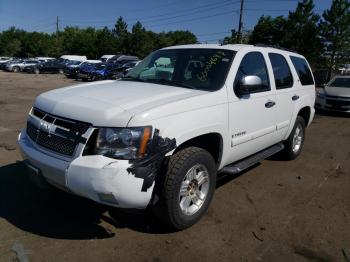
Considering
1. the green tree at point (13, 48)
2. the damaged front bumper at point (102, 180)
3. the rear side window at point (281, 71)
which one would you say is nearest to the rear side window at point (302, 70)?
the rear side window at point (281, 71)

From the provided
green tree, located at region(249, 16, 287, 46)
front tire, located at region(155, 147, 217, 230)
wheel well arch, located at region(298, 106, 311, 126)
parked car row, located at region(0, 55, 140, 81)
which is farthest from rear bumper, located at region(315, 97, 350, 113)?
green tree, located at region(249, 16, 287, 46)

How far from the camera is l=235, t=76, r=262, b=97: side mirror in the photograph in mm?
4145

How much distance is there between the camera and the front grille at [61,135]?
3.32 metres

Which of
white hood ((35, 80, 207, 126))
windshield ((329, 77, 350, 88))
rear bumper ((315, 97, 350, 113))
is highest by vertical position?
white hood ((35, 80, 207, 126))

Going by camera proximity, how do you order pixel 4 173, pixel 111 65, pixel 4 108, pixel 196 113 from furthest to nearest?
pixel 111 65
pixel 4 108
pixel 4 173
pixel 196 113

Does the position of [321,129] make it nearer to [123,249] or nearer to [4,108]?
[123,249]

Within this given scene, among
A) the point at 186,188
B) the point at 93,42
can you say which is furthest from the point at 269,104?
the point at 93,42

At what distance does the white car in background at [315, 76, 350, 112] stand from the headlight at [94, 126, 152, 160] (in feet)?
36.4

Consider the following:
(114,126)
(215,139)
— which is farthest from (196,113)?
(114,126)

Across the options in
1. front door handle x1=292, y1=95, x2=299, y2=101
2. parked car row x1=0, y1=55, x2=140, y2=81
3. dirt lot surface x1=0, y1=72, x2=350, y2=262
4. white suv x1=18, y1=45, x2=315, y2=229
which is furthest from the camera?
parked car row x1=0, y1=55, x2=140, y2=81

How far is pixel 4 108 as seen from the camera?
11984 mm

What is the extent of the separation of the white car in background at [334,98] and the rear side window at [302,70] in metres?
6.66

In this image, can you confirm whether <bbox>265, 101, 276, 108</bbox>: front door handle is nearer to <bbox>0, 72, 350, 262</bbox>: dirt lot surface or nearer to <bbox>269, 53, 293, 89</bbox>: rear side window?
<bbox>269, 53, 293, 89</bbox>: rear side window

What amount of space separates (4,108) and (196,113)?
9.98 metres
